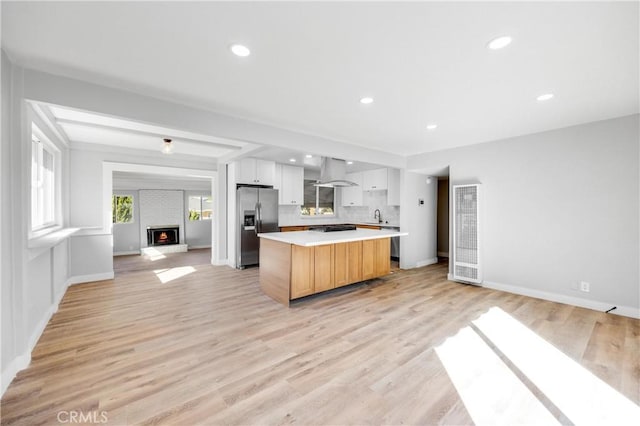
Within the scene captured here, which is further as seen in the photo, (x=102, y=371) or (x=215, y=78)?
(x=215, y=78)

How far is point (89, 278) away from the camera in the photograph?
4.64m

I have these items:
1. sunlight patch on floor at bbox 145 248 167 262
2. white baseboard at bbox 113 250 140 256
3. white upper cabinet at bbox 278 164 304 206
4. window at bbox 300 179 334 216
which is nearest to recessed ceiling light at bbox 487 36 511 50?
white upper cabinet at bbox 278 164 304 206

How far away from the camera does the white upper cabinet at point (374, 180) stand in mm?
6680

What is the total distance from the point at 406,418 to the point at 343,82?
2604mm

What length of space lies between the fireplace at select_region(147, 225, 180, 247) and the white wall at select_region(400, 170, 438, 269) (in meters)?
7.24

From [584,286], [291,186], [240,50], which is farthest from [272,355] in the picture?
[291,186]

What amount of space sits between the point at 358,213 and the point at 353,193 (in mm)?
700

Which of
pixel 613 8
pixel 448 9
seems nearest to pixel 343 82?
pixel 448 9

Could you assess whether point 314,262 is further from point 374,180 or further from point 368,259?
point 374,180

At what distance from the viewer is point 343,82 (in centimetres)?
240

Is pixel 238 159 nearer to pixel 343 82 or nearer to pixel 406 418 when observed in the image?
pixel 343 82

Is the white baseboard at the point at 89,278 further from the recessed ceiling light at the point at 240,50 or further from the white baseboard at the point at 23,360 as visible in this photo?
the recessed ceiling light at the point at 240,50

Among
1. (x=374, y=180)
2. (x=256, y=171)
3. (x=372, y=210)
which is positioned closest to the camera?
(x=256, y=171)

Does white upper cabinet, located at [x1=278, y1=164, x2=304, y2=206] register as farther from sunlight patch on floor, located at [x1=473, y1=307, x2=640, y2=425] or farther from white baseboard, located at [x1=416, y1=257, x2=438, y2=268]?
sunlight patch on floor, located at [x1=473, y1=307, x2=640, y2=425]
